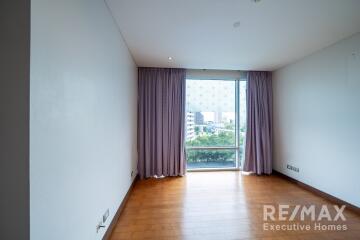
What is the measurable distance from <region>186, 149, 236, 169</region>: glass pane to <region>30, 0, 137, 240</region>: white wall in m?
2.66

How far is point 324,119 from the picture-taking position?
3053mm

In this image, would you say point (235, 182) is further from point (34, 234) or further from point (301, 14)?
point (34, 234)

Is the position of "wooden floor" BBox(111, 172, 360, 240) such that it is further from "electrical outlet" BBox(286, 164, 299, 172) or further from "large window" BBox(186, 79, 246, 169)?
"large window" BBox(186, 79, 246, 169)

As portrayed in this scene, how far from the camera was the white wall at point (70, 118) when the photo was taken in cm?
91

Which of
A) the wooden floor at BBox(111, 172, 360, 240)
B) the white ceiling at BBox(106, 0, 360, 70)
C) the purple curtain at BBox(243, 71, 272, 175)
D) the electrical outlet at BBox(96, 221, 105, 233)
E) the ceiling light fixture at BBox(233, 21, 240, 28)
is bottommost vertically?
the wooden floor at BBox(111, 172, 360, 240)

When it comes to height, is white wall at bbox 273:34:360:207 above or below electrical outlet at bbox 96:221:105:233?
above

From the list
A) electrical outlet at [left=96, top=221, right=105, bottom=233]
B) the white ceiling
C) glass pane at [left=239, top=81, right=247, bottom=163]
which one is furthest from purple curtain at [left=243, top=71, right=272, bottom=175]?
electrical outlet at [left=96, top=221, right=105, bottom=233]

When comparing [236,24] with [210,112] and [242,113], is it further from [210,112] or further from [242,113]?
[242,113]

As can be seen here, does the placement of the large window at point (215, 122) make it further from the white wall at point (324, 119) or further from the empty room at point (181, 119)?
the white wall at point (324, 119)

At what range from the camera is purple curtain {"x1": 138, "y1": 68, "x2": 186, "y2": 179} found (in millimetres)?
4082

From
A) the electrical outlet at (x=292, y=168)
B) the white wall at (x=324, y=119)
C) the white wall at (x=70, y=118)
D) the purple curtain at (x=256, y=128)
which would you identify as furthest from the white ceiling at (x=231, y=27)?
the electrical outlet at (x=292, y=168)

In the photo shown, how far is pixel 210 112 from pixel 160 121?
131cm

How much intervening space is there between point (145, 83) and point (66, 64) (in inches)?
118

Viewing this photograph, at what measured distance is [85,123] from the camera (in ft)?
4.67
